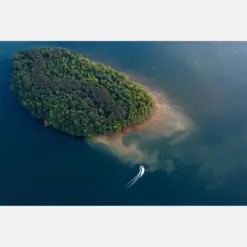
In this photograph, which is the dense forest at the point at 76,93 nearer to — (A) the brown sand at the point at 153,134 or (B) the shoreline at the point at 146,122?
(B) the shoreline at the point at 146,122

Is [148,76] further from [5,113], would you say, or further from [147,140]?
[5,113]

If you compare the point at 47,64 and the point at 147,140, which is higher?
the point at 47,64

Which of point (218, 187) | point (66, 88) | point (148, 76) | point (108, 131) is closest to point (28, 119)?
point (66, 88)

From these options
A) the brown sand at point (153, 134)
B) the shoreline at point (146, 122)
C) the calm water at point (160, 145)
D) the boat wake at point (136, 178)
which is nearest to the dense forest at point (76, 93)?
the shoreline at point (146, 122)

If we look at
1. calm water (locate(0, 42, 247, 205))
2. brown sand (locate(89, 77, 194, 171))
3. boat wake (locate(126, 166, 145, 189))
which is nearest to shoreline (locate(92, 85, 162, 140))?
brown sand (locate(89, 77, 194, 171))

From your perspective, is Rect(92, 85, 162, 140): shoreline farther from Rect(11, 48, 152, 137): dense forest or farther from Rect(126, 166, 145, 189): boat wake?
Rect(126, 166, 145, 189): boat wake

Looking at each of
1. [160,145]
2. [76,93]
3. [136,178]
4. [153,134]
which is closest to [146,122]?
[153,134]
